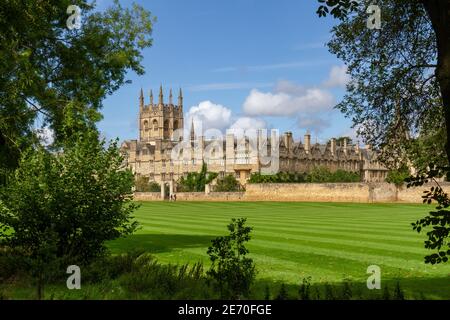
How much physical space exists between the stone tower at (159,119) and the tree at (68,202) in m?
155

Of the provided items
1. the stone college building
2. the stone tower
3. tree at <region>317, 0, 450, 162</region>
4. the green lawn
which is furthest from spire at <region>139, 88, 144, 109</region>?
tree at <region>317, 0, 450, 162</region>

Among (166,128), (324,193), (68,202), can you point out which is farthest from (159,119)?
(68,202)

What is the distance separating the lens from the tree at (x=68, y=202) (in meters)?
10.5

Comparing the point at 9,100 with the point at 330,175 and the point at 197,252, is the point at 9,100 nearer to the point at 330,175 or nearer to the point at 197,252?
the point at 197,252

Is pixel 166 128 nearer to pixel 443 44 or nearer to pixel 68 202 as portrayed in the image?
pixel 68 202

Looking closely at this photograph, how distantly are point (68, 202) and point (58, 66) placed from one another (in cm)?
651

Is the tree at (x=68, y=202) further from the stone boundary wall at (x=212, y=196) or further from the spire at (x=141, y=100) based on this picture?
the spire at (x=141, y=100)

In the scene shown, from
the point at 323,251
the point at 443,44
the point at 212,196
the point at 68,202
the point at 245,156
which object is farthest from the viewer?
the point at 245,156

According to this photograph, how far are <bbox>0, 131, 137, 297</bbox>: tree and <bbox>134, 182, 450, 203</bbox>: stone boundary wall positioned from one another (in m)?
42.4

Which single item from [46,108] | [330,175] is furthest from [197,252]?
[330,175]

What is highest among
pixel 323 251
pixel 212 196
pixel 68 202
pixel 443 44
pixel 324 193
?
pixel 443 44

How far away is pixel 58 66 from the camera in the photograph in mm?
15836

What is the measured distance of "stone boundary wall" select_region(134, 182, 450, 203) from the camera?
55.5 m

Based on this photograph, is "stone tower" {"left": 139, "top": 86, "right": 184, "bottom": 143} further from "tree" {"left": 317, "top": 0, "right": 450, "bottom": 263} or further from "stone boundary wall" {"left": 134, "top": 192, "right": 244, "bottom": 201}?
"tree" {"left": 317, "top": 0, "right": 450, "bottom": 263}
